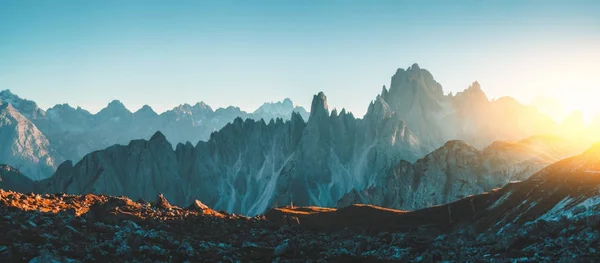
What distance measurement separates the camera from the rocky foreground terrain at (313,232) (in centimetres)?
5775

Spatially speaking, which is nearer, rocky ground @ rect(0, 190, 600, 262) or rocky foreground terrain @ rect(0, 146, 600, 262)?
rocky ground @ rect(0, 190, 600, 262)

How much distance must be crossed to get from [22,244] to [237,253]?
27203mm

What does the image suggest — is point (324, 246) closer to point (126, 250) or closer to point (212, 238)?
point (212, 238)

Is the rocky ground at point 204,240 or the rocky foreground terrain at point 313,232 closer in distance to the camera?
the rocky ground at point 204,240

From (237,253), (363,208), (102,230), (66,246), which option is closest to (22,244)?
(66,246)

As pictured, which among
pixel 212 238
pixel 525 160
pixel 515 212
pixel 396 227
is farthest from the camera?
pixel 525 160

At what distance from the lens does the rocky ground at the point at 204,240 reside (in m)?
55.6

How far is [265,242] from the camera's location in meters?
83.4

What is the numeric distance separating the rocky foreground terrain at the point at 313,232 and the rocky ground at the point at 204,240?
16 cm

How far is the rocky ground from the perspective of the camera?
55.6 meters

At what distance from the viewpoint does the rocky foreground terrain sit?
189ft

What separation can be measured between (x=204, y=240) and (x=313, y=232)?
123 ft

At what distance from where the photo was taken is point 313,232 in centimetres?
11062

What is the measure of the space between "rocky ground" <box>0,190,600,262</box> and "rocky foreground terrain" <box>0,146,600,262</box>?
16 cm
